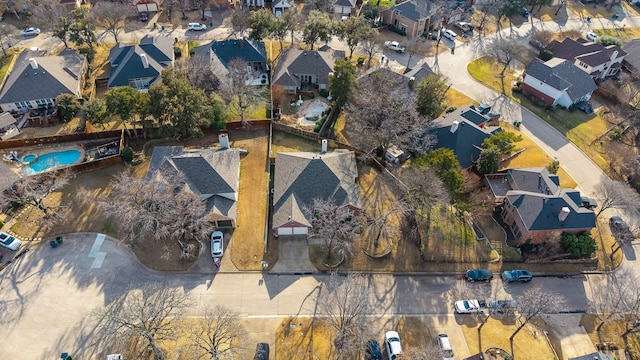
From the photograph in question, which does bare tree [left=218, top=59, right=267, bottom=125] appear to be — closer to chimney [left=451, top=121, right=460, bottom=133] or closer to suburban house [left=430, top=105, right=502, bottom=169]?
suburban house [left=430, top=105, right=502, bottom=169]

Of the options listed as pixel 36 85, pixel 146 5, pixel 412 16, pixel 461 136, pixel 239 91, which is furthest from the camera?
pixel 146 5

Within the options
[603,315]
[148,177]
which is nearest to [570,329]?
[603,315]

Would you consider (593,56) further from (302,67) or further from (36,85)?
(36,85)

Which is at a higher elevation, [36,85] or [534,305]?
[36,85]

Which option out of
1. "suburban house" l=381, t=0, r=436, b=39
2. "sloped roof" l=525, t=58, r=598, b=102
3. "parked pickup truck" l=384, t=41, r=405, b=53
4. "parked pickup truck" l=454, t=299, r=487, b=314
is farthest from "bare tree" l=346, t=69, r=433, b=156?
"suburban house" l=381, t=0, r=436, b=39

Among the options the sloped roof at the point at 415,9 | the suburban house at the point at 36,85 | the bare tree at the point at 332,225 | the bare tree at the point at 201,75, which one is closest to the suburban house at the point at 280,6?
the sloped roof at the point at 415,9

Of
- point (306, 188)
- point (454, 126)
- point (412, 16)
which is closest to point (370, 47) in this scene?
point (412, 16)

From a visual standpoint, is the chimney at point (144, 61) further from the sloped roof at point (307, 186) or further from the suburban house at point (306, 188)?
the sloped roof at point (307, 186)
